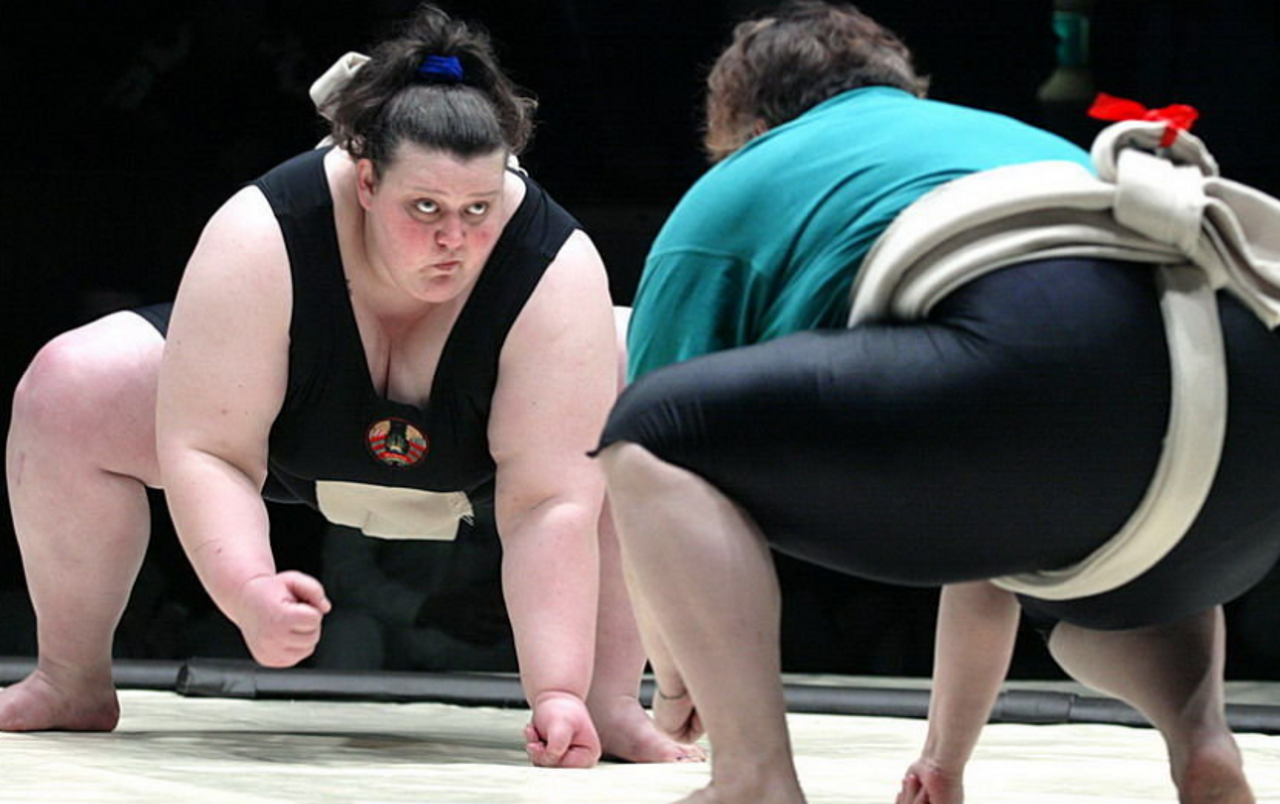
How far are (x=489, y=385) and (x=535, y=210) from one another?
205 mm

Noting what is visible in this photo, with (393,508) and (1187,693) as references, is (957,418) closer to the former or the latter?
(1187,693)

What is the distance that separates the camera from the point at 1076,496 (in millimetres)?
1300

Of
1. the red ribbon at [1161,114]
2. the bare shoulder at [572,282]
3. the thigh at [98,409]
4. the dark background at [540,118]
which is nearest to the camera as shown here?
the red ribbon at [1161,114]

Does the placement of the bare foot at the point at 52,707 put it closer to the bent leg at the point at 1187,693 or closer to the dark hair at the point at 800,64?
the dark hair at the point at 800,64

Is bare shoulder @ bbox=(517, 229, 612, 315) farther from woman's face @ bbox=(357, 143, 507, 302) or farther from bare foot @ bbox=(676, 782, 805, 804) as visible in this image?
bare foot @ bbox=(676, 782, 805, 804)

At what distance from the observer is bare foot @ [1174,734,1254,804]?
1445 mm

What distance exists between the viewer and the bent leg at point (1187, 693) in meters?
1.45

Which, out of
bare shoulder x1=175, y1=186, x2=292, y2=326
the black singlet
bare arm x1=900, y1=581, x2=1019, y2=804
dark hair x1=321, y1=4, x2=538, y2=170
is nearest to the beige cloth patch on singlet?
the black singlet

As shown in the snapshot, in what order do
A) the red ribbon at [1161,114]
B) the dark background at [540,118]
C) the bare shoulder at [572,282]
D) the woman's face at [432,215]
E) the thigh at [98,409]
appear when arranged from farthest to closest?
1. the dark background at [540,118]
2. the thigh at [98,409]
3. the bare shoulder at [572,282]
4. the woman's face at [432,215]
5. the red ribbon at [1161,114]

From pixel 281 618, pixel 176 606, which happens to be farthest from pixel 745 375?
pixel 176 606

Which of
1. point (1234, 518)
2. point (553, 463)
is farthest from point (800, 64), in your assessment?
point (553, 463)

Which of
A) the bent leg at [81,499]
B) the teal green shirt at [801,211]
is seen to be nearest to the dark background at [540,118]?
the bent leg at [81,499]

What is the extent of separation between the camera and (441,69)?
204 cm

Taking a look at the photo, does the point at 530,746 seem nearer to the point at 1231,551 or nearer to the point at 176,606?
the point at 1231,551
